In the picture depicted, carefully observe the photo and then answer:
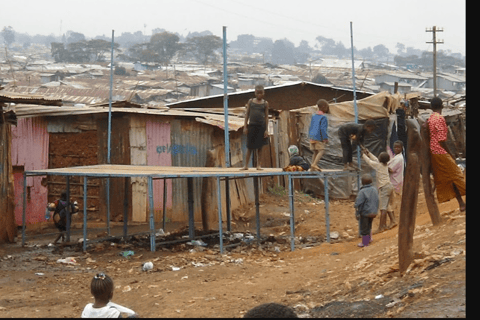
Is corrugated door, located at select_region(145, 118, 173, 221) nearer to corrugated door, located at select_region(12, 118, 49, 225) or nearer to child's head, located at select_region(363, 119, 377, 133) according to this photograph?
corrugated door, located at select_region(12, 118, 49, 225)

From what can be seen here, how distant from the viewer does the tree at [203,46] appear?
106156 mm

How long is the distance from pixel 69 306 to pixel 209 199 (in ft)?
24.3

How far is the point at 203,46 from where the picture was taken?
4166 inches

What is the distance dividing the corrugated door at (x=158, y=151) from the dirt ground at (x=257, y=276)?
5.75ft

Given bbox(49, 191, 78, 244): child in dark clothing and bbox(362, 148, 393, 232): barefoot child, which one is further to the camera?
bbox(49, 191, 78, 244): child in dark clothing

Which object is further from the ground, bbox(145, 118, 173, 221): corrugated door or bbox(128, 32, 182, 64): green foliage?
bbox(128, 32, 182, 64): green foliage

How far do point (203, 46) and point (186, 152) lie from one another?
297 feet

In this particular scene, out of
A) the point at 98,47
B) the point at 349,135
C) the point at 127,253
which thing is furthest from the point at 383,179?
the point at 98,47

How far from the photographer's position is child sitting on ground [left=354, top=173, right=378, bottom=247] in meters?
11.8

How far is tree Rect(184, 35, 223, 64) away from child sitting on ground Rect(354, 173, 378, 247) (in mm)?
A: 93778

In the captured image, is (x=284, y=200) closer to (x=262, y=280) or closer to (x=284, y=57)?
(x=262, y=280)

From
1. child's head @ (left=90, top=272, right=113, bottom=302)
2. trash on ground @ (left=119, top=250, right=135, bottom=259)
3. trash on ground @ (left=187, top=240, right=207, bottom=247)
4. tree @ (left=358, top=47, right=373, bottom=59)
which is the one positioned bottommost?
trash on ground @ (left=119, top=250, right=135, bottom=259)

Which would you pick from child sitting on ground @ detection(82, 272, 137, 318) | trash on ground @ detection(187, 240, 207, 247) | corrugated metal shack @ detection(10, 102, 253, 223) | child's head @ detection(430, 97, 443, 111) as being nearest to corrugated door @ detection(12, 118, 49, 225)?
corrugated metal shack @ detection(10, 102, 253, 223)

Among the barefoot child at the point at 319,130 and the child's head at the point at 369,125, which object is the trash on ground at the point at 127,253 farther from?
the child's head at the point at 369,125
